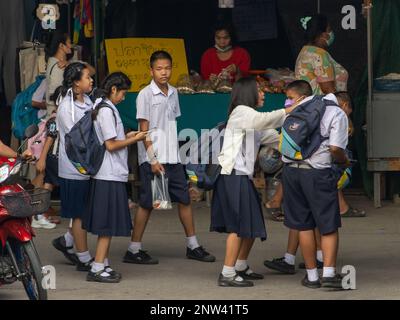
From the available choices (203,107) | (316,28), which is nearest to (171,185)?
(203,107)

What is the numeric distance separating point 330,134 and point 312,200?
49cm

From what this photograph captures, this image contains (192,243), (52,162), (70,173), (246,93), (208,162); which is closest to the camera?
(246,93)

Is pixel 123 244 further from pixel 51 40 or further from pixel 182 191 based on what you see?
pixel 51 40

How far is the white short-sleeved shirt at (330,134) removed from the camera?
8695 millimetres

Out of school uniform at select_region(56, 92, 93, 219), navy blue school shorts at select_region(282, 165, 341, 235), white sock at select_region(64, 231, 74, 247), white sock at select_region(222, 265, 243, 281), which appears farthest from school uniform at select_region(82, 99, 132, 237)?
navy blue school shorts at select_region(282, 165, 341, 235)

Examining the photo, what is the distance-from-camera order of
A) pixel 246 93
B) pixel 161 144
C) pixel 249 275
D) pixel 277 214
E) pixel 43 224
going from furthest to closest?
pixel 277 214
pixel 43 224
pixel 161 144
pixel 249 275
pixel 246 93

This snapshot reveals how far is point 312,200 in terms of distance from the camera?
8836 millimetres

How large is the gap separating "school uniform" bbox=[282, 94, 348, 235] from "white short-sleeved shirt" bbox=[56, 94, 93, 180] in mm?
1688

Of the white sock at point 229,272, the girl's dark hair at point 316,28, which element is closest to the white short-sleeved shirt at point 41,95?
the girl's dark hair at point 316,28

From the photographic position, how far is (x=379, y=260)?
33.0 ft

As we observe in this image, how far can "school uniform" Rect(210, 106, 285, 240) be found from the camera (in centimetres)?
897

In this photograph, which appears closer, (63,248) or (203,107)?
(63,248)

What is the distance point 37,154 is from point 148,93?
1711mm

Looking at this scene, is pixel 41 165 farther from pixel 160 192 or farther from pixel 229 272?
pixel 229 272
